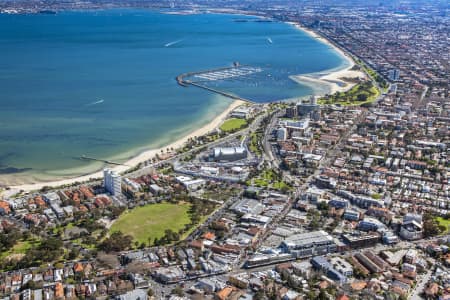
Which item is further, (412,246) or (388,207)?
(388,207)

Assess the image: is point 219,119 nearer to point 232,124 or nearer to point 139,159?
point 232,124

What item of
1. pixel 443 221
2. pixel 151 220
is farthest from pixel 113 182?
pixel 443 221

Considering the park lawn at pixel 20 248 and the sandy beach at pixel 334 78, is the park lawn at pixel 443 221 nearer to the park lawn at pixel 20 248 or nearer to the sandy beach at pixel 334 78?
the park lawn at pixel 20 248

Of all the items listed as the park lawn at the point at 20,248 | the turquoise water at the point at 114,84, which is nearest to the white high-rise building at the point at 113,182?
the turquoise water at the point at 114,84

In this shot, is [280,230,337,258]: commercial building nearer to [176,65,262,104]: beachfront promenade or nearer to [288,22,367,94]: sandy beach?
[176,65,262,104]: beachfront promenade

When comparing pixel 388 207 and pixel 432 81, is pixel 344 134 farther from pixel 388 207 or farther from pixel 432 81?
pixel 432 81

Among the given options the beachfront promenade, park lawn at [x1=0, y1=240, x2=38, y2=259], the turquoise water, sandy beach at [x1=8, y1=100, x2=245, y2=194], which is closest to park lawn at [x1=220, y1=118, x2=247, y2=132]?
sandy beach at [x1=8, y1=100, x2=245, y2=194]

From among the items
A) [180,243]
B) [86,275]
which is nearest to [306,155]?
[180,243]
